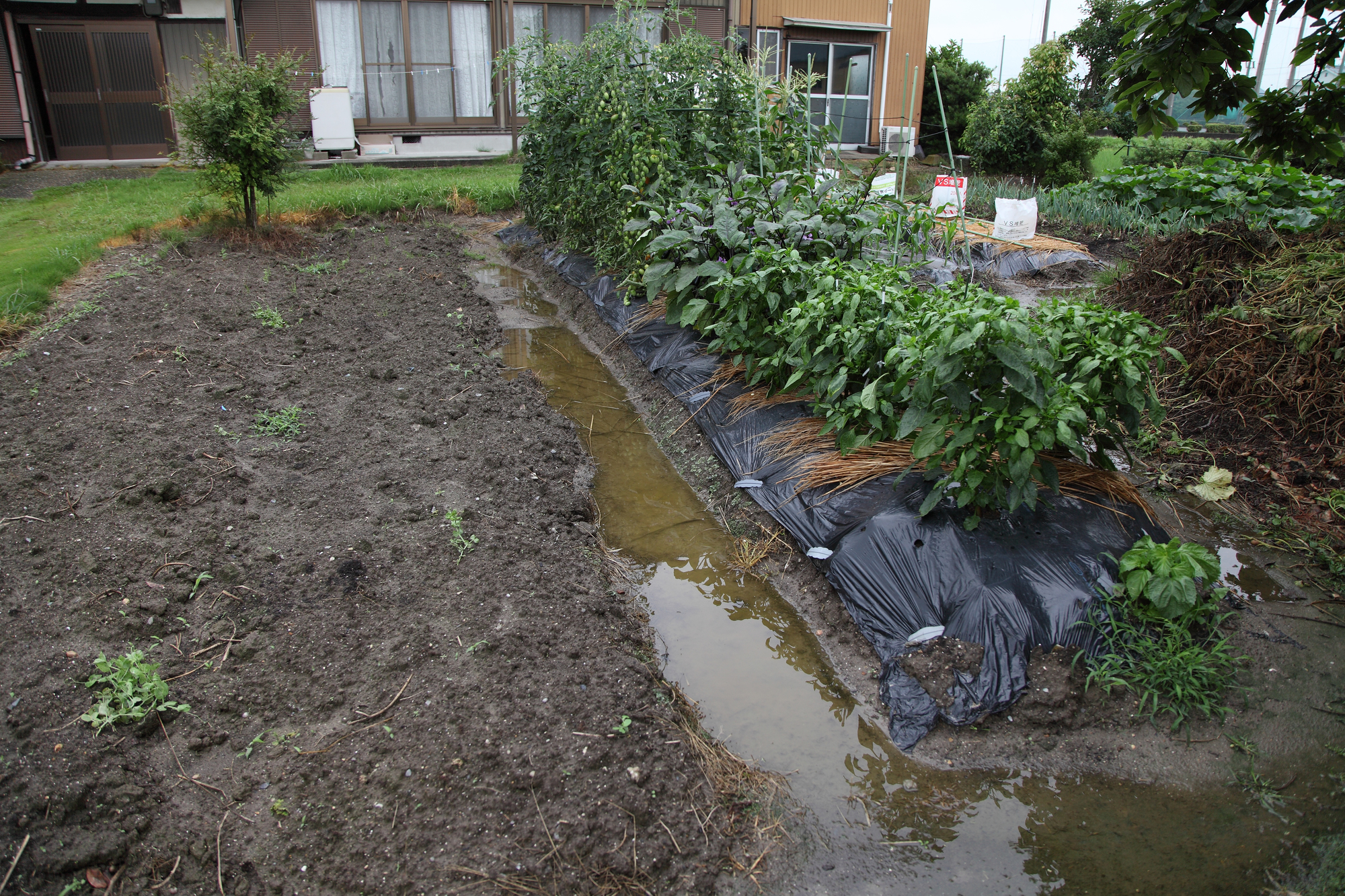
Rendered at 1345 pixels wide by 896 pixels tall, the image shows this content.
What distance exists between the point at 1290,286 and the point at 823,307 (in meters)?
2.97

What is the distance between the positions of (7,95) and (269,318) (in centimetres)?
1001

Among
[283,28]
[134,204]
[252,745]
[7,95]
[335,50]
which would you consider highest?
[283,28]

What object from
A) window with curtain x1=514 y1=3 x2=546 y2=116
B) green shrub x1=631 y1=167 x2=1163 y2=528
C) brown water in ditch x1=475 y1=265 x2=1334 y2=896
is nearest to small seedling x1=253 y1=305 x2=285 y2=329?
green shrub x1=631 y1=167 x2=1163 y2=528

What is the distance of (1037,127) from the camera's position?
11.7m

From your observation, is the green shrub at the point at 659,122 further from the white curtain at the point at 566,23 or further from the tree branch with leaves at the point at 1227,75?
the white curtain at the point at 566,23

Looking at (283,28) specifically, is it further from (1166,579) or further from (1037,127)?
(1166,579)

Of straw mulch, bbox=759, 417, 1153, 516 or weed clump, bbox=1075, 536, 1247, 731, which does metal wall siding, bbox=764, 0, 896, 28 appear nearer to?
straw mulch, bbox=759, 417, 1153, 516

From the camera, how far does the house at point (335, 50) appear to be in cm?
1222

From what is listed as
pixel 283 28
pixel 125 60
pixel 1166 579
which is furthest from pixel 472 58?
pixel 1166 579

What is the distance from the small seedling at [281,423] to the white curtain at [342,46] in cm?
1029

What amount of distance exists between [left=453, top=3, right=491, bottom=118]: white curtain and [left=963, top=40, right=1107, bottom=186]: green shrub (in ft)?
26.8

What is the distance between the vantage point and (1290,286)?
4.61 metres

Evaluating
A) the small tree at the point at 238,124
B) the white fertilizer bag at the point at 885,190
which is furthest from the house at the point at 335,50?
the white fertilizer bag at the point at 885,190

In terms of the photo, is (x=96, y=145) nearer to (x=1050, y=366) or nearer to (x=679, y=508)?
(x=679, y=508)
